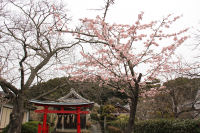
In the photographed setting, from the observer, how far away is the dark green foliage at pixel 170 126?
7223mm

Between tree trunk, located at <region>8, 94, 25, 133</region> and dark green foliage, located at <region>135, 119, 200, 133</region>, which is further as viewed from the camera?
tree trunk, located at <region>8, 94, 25, 133</region>

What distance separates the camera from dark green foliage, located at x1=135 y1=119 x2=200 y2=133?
722 cm

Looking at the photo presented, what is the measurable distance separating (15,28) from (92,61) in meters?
5.29

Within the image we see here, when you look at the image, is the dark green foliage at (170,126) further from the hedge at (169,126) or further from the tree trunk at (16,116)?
the tree trunk at (16,116)

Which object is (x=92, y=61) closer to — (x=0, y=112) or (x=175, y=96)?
(x=175, y=96)

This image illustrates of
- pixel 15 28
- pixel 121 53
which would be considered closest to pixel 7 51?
pixel 15 28

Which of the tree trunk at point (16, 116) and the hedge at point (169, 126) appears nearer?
the hedge at point (169, 126)

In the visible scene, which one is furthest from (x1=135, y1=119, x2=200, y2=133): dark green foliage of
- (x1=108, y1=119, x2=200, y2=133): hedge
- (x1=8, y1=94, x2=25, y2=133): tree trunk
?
(x1=8, y1=94, x2=25, y2=133): tree trunk

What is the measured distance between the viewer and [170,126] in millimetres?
8734

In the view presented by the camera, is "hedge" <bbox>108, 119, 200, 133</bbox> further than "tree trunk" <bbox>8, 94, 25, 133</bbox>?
No

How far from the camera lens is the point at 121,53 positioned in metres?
5.19

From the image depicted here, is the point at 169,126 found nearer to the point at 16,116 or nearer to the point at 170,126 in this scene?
the point at 170,126

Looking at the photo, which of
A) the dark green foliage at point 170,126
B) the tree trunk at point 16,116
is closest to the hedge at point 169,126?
the dark green foliage at point 170,126

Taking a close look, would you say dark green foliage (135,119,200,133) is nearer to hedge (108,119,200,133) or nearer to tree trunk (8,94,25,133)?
hedge (108,119,200,133)
